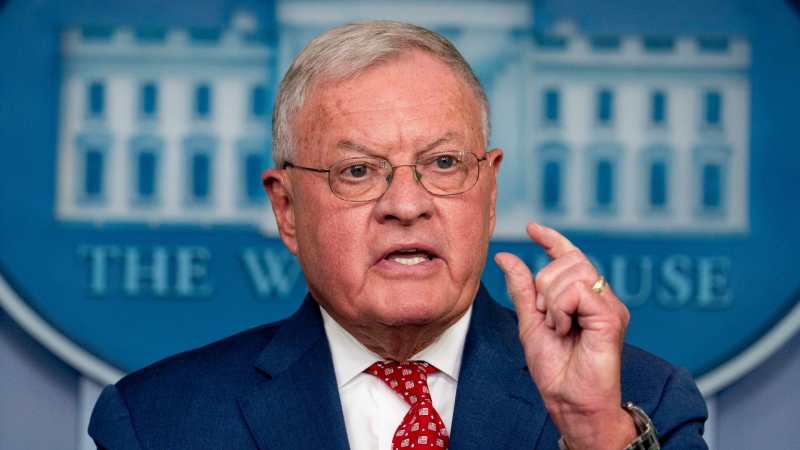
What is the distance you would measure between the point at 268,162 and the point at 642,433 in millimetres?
1817

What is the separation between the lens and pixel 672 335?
3.27 metres

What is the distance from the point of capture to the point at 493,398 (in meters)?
2.23

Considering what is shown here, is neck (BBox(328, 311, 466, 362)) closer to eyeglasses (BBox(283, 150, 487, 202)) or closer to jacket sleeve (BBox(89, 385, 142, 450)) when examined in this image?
eyeglasses (BBox(283, 150, 487, 202))

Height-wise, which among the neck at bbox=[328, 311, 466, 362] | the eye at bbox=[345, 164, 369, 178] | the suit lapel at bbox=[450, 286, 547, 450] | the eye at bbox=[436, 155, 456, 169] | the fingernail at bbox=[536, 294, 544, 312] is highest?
the eye at bbox=[436, 155, 456, 169]

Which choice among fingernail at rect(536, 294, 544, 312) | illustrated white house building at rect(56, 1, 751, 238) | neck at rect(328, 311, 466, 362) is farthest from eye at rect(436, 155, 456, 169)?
illustrated white house building at rect(56, 1, 751, 238)

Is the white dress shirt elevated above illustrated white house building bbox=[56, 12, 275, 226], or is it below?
below

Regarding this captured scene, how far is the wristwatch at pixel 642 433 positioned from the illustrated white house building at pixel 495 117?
1.44 m

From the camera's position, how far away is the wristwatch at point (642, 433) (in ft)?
5.95

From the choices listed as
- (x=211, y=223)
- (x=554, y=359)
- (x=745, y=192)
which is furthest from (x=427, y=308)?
(x=745, y=192)

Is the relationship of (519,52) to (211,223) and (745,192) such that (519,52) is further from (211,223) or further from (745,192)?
(211,223)

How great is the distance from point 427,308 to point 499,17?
4.98 feet

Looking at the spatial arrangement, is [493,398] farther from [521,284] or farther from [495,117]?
[495,117]

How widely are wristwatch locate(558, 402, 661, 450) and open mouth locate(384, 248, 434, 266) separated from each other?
50cm

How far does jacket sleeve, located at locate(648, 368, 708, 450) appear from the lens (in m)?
2.17
